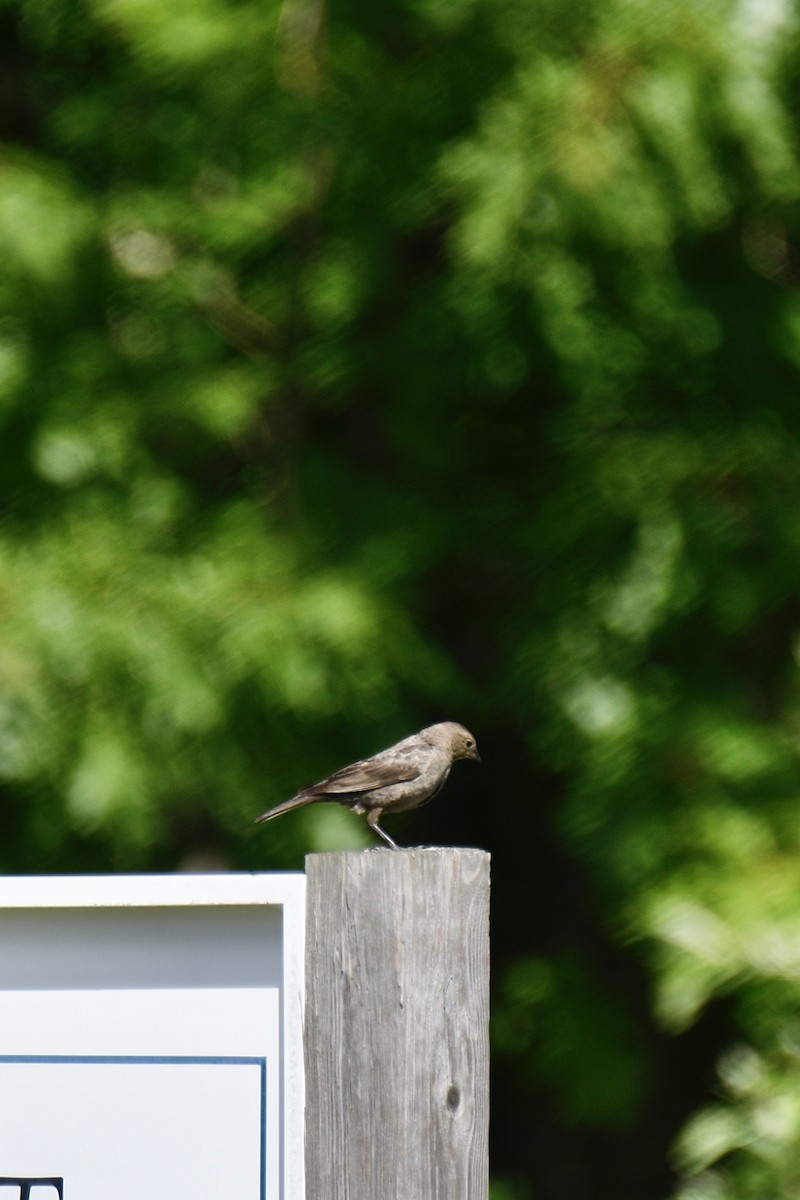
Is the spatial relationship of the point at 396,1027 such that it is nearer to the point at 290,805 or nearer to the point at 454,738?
the point at 290,805

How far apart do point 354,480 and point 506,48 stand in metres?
1.14

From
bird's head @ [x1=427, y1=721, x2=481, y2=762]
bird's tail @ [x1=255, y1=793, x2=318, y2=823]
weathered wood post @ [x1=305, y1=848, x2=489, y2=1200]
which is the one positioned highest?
bird's head @ [x1=427, y1=721, x2=481, y2=762]

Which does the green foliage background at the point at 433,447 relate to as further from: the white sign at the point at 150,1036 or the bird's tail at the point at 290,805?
the white sign at the point at 150,1036

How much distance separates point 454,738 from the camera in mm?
3957

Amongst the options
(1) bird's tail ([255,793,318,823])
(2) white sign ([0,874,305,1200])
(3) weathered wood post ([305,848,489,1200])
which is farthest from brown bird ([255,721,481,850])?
(3) weathered wood post ([305,848,489,1200])

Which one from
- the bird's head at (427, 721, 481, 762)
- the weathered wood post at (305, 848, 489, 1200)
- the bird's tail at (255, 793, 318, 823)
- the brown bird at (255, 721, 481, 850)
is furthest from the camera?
the bird's head at (427, 721, 481, 762)

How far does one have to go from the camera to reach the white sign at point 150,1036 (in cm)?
210

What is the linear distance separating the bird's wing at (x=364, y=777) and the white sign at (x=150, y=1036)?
4.21 ft

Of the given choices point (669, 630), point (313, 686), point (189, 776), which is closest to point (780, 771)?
point (669, 630)

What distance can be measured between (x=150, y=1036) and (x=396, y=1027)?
38 centimetres

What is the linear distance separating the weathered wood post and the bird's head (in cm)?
179

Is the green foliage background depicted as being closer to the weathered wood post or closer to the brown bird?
the brown bird

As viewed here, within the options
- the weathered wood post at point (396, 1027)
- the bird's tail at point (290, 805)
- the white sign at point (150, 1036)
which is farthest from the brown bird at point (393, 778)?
the weathered wood post at point (396, 1027)

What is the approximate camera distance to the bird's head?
389 centimetres
